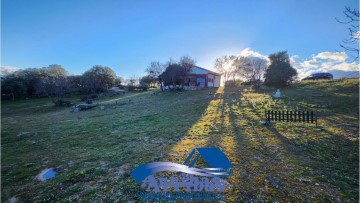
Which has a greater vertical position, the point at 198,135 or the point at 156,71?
the point at 156,71

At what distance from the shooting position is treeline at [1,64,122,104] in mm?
30469

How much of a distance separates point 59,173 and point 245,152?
21.1ft

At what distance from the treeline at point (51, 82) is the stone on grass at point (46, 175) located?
93.0 ft

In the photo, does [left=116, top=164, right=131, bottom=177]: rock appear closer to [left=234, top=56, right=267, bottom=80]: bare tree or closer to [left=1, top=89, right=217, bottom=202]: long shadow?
[left=1, top=89, right=217, bottom=202]: long shadow

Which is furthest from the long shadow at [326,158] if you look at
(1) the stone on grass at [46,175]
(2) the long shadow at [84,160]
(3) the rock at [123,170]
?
(1) the stone on grass at [46,175]

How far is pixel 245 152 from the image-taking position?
6770 millimetres

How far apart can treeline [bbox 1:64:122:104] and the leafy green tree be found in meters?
35.5

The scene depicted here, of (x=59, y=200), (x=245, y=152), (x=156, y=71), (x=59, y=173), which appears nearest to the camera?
(x=59, y=200)

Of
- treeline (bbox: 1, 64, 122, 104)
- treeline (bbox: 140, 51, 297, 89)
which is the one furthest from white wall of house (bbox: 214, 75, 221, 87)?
treeline (bbox: 1, 64, 122, 104)

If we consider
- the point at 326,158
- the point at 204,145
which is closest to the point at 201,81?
the point at 204,145

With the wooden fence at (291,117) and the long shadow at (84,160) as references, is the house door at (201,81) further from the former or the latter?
the long shadow at (84,160)

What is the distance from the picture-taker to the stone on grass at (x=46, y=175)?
5596 millimetres

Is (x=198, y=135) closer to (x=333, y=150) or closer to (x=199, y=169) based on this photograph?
(x=199, y=169)

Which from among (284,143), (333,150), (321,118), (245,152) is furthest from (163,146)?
(321,118)
